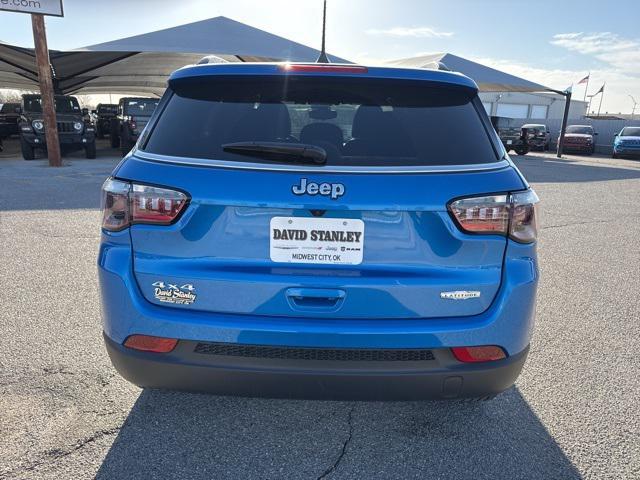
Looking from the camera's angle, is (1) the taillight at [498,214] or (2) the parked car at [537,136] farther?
(2) the parked car at [537,136]

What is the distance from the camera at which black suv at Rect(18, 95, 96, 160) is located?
14.7m

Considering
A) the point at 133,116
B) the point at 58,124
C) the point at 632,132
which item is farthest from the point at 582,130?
the point at 58,124

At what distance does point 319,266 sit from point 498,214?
29.1 inches

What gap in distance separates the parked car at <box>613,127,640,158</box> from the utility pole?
27199 mm

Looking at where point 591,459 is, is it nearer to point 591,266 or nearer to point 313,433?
point 313,433

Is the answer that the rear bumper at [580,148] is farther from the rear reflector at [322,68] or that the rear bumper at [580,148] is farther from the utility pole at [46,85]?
the rear reflector at [322,68]

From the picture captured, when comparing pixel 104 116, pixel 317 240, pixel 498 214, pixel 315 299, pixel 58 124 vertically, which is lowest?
pixel 315 299

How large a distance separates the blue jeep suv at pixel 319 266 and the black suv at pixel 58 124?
15.4 meters

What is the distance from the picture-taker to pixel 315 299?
1.80 meters

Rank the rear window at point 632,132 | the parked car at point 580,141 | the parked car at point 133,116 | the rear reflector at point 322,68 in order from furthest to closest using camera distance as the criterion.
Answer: the parked car at point 580,141
the rear window at point 632,132
the parked car at point 133,116
the rear reflector at point 322,68

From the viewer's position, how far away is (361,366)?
182cm

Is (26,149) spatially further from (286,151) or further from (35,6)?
(286,151)

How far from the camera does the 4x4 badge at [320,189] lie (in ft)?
5.66

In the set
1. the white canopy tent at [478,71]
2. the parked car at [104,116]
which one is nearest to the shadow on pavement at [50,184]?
the parked car at [104,116]
